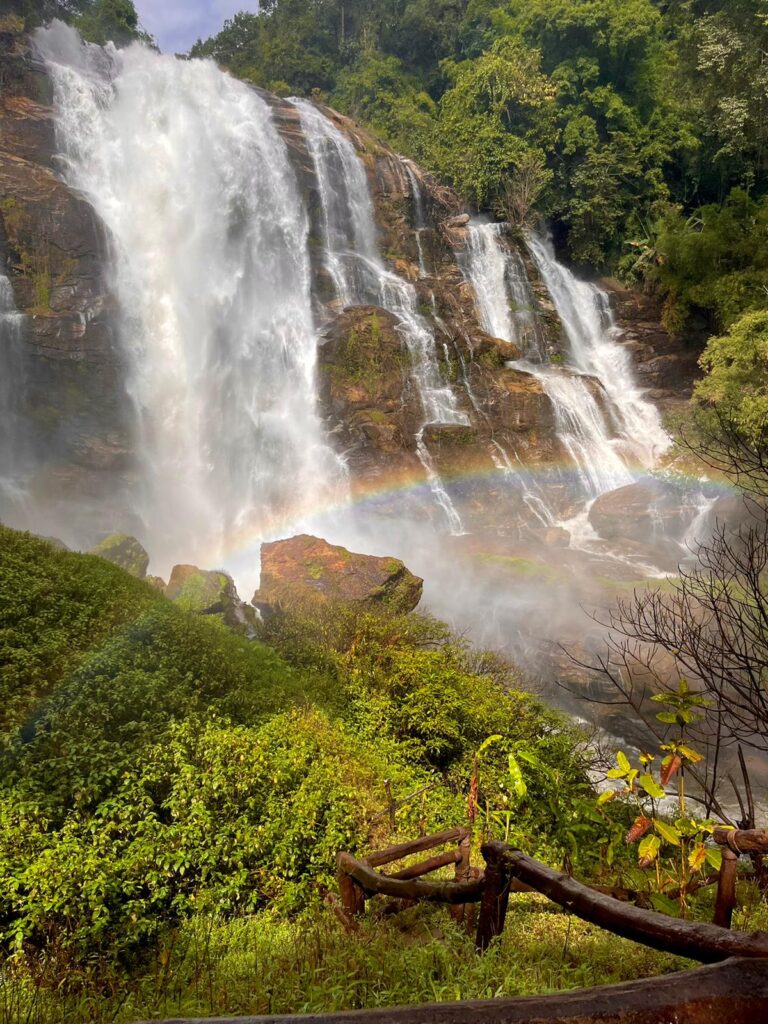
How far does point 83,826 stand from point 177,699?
5.07ft

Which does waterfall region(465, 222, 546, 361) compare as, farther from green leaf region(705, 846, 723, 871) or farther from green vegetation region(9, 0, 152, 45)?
green leaf region(705, 846, 723, 871)

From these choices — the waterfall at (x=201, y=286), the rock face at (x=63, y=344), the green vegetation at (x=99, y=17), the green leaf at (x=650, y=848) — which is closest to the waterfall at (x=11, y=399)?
the rock face at (x=63, y=344)

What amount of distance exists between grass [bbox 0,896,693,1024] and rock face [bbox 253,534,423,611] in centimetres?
827

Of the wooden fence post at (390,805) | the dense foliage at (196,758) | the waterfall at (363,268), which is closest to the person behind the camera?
the dense foliage at (196,758)

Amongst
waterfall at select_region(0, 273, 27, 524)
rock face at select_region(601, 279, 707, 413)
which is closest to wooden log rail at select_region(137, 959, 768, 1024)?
waterfall at select_region(0, 273, 27, 524)

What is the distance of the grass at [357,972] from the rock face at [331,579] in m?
8.27

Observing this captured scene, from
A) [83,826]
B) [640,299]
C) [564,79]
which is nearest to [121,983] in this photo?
[83,826]

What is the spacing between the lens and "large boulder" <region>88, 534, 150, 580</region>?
45.2 ft

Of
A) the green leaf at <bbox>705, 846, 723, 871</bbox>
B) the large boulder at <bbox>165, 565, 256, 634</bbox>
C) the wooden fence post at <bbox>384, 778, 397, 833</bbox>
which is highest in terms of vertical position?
the large boulder at <bbox>165, 565, 256, 634</bbox>

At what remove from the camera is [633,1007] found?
3.37 feet

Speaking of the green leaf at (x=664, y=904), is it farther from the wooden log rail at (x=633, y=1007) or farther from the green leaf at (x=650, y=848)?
the wooden log rail at (x=633, y=1007)

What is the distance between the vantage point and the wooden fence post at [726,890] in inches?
91.0

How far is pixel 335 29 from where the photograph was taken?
139ft

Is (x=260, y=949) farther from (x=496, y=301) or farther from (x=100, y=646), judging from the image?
(x=496, y=301)
